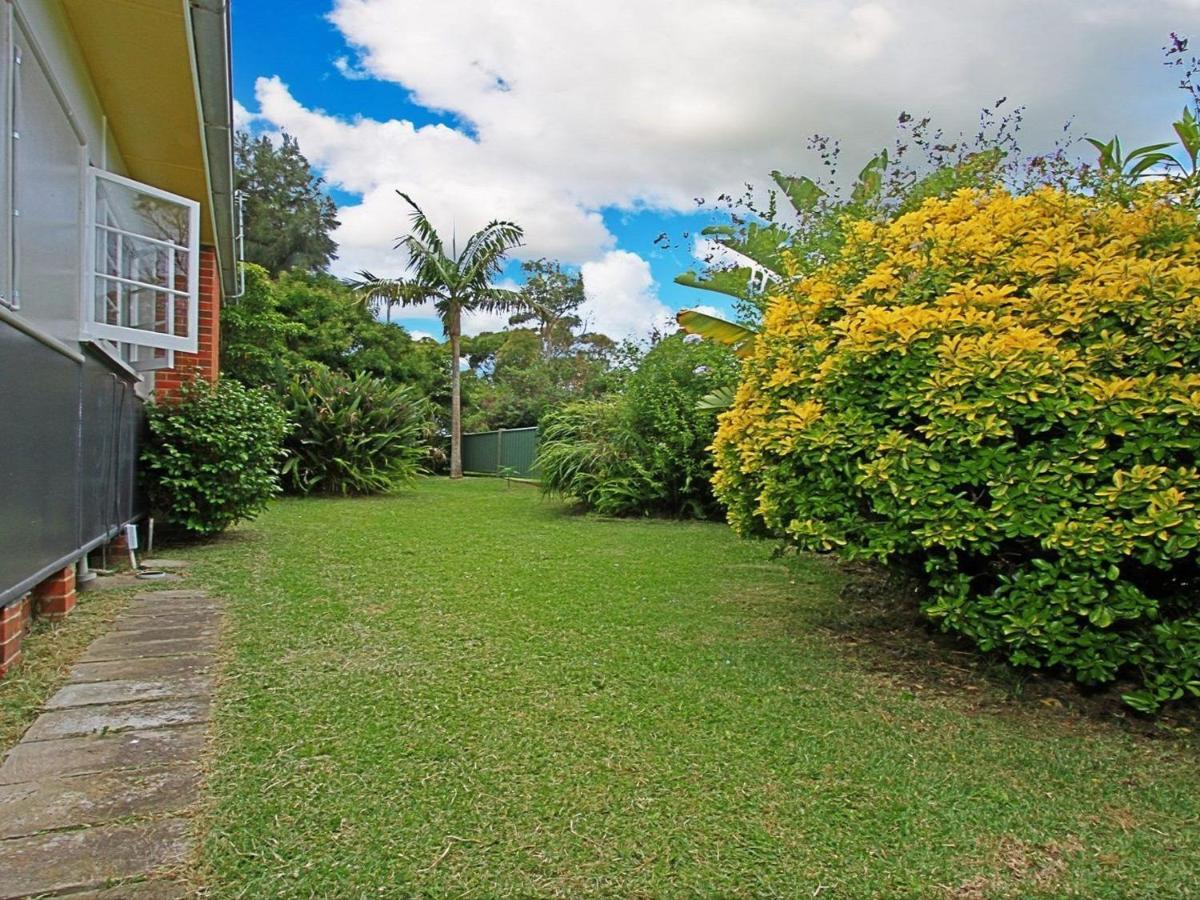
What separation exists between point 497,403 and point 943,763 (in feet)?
71.0

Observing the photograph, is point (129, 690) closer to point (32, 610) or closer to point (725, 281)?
point (32, 610)

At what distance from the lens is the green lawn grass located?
190 centimetres

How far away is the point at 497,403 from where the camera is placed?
77.4 ft

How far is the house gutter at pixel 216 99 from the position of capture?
14.1ft

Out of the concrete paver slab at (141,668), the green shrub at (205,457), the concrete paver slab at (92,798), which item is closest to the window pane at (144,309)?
the green shrub at (205,457)

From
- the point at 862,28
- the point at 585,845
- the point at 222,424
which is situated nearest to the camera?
the point at 585,845

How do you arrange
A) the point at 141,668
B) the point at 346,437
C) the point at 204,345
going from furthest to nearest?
the point at 346,437 → the point at 204,345 → the point at 141,668

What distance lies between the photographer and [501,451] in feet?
67.9

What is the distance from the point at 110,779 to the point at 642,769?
166 centimetres

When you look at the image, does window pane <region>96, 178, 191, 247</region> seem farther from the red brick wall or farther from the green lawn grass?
the green lawn grass

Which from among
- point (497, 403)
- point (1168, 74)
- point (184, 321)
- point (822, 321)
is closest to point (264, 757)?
point (822, 321)

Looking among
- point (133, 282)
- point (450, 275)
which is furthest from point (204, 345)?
point (450, 275)

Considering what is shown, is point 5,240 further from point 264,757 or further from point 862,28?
point 862,28

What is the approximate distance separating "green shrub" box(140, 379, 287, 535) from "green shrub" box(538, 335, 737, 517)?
16.1ft
